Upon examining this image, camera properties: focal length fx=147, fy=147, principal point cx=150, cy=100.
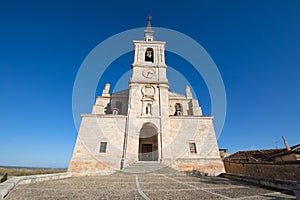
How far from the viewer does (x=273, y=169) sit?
10234 millimetres

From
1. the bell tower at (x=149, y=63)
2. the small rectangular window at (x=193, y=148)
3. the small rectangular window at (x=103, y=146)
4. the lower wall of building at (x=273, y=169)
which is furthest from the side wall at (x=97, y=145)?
the lower wall of building at (x=273, y=169)

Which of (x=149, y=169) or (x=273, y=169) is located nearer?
(x=273, y=169)

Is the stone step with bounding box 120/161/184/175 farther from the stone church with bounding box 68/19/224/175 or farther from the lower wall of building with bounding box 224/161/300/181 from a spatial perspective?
the lower wall of building with bounding box 224/161/300/181

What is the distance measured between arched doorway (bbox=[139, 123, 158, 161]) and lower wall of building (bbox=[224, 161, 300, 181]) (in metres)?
8.82

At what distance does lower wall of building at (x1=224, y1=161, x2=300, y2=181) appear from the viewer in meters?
8.65

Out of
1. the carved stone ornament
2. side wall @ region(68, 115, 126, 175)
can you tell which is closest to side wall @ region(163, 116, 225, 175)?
the carved stone ornament

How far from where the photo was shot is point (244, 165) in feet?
44.1

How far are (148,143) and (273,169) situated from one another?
1188 cm

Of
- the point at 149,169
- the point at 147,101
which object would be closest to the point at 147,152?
the point at 149,169

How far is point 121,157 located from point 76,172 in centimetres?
398

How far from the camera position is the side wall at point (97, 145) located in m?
13.3

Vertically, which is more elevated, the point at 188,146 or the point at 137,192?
the point at 188,146

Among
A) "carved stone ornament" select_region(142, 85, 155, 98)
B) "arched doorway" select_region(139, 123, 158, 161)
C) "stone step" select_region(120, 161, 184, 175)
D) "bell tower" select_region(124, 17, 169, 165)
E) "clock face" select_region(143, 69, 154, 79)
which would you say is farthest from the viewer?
"clock face" select_region(143, 69, 154, 79)

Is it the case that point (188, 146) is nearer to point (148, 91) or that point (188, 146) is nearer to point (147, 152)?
point (147, 152)
